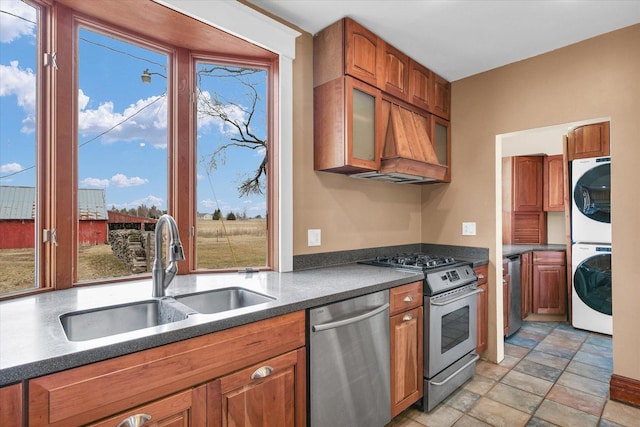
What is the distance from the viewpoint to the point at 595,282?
134 inches

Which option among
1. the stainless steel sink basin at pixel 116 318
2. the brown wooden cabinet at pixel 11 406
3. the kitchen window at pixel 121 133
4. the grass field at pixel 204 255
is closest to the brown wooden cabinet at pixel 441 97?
the kitchen window at pixel 121 133

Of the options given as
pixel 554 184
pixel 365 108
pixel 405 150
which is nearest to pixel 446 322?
pixel 405 150

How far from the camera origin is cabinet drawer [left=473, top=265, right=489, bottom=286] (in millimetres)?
2758

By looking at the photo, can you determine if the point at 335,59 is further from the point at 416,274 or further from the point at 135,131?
the point at 416,274

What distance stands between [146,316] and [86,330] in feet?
0.75

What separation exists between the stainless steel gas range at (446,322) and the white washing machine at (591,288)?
1714mm

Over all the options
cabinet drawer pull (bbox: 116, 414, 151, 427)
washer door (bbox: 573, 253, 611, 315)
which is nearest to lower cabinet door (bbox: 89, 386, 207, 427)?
cabinet drawer pull (bbox: 116, 414, 151, 427)

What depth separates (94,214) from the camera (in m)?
1.79

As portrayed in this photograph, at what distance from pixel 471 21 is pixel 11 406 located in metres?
2.82

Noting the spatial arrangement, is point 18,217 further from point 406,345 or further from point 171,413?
point 406,345

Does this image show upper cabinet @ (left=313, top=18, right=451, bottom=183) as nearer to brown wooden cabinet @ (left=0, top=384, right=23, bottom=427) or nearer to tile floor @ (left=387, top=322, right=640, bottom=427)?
tile floor @ (left=387, top=322, right=640, bottom=427)

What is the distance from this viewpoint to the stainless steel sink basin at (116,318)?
1284 millimetres

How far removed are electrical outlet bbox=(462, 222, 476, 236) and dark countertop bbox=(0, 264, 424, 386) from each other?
1124 millimetres

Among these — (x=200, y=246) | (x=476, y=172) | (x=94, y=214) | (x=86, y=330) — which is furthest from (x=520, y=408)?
(x=94, y=214)
